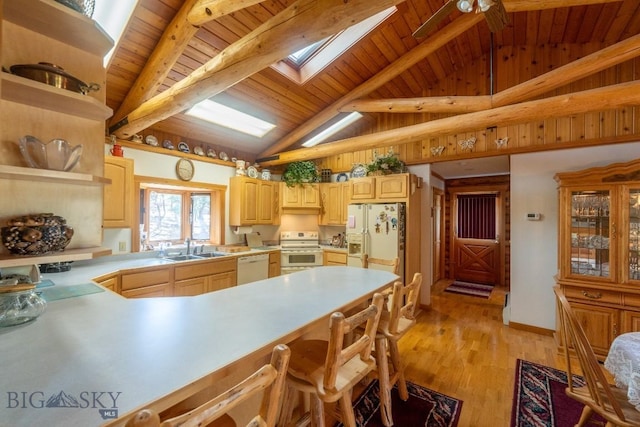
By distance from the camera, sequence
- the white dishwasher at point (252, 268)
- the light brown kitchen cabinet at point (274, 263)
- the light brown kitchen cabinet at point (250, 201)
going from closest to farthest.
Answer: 1. the white dishwasher at point (252, 268)
2. the light brown kitchen cabinet at point (250, 201)
3. the light brown kitchen cabinet at point (274, 263)

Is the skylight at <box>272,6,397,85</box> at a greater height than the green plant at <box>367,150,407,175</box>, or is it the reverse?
the skylight at <box>272,6,397,85</box>

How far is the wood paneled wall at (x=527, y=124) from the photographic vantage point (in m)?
3.05

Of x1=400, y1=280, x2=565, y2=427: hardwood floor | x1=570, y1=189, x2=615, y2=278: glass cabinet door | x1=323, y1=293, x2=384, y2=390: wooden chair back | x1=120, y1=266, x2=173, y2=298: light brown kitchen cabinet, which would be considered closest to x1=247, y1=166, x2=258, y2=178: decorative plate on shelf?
x1=120, y1=266, x2=173, y2=298: light brown kitchen cabinet

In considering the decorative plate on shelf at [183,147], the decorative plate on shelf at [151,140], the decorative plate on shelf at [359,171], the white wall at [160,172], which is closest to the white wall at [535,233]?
the decorative plate on shelf at [359,171]

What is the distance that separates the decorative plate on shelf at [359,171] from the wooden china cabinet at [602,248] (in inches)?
99.1

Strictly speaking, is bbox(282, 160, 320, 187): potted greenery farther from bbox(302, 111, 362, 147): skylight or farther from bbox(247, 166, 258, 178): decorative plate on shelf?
bbox(247, 166, 258, 178): decorative plate on shelf

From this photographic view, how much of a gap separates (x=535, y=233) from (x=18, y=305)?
15.9ft

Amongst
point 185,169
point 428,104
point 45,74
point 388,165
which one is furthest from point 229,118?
point 45,74

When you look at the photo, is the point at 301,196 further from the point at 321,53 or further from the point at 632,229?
the point at 632,229

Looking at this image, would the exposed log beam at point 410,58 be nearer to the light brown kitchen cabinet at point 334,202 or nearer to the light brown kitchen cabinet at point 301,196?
the light brown kitchen cabinet at point 301,196

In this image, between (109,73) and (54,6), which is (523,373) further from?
(109,73)

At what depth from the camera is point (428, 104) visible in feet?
11.1

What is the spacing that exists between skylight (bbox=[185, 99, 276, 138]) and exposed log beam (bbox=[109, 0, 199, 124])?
601 millimetres

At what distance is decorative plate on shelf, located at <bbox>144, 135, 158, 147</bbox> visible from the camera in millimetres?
3557
